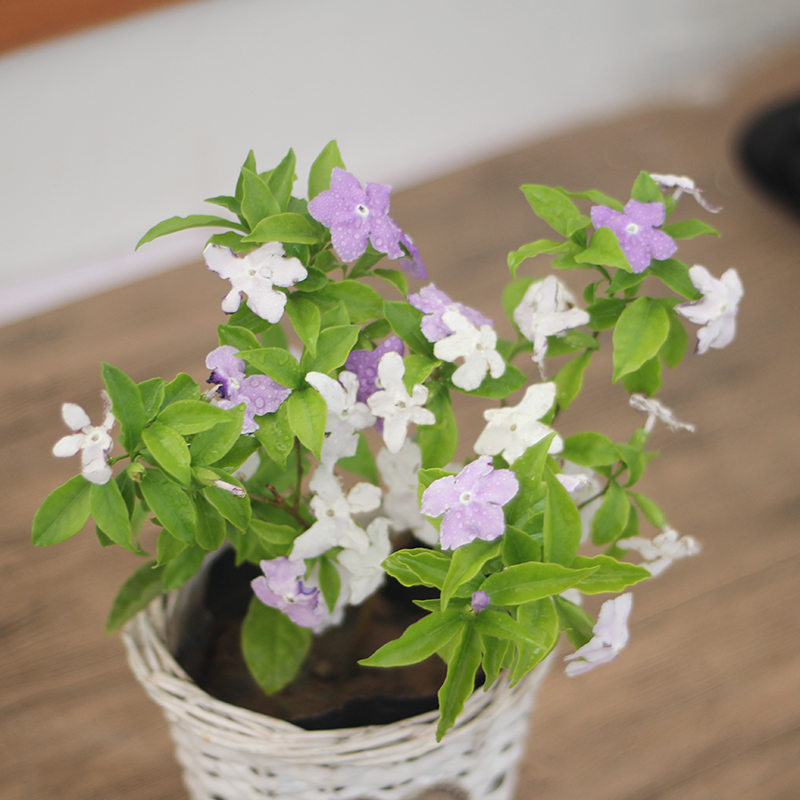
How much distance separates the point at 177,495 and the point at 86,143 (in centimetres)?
123

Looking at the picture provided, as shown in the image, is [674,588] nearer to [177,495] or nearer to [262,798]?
[262,798]

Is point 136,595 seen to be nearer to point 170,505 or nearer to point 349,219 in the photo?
point 170,505

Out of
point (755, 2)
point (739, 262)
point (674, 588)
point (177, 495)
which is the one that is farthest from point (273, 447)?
point (755, 2)

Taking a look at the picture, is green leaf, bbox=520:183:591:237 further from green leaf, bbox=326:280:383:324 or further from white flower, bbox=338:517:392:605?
white flower, bbox=338:517:392:605

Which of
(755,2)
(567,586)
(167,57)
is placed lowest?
(755,2)

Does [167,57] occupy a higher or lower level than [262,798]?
higher

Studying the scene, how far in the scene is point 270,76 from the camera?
5.41ft

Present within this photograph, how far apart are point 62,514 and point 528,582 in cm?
→ 25

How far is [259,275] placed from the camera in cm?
52

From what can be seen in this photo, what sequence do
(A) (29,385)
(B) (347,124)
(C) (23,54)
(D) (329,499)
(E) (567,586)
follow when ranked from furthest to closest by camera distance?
(B) (347,124), (C) (23,54), (A) (29,385), (D) (329,499), (E) (567,586)

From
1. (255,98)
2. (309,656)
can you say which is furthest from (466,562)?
(255,98)

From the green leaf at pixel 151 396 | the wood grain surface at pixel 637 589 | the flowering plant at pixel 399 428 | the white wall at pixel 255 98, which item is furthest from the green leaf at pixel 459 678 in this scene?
the white wall at pixel 255 98

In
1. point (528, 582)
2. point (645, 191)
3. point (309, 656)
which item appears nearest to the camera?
point (528, 582)

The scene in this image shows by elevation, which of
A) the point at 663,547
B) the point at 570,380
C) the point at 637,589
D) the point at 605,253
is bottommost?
the point at 637,589
